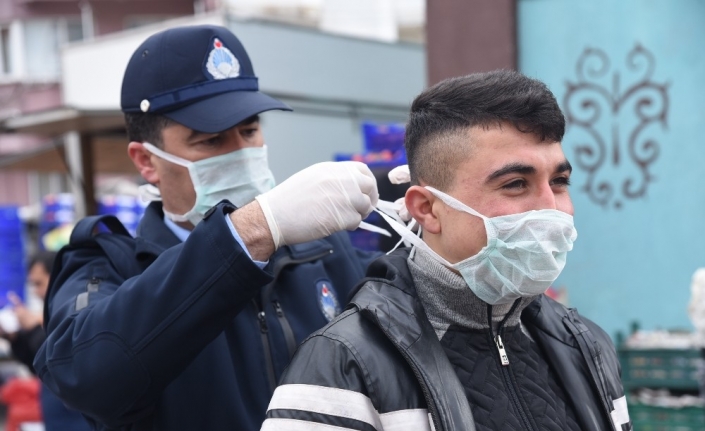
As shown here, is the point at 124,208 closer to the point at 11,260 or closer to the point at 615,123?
the point at 11,260

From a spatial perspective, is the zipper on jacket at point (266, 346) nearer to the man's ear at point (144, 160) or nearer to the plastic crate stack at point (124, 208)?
the man's ear at point (144, 160)

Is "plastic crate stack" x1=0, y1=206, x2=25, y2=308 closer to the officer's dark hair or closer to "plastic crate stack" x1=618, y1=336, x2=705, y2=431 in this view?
"plastic crate stack" x1=618, y1=336, x2=705, y2=431

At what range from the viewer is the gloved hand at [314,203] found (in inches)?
83.7

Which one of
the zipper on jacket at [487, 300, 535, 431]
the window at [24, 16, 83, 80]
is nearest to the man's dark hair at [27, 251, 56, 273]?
the zipper on jacket at [487, 300, 535, 431]

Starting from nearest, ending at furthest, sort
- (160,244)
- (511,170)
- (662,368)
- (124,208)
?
1. (511,170)
2. (160,244)
3. (662,368)
4. (124,208)

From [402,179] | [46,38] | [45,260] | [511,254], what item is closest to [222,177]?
[402,179]

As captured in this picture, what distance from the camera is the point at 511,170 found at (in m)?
2.01

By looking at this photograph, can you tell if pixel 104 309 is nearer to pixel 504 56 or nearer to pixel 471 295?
pixel 471 295

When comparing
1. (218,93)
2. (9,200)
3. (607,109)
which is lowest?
(9,200)

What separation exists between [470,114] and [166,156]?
0.97 metres

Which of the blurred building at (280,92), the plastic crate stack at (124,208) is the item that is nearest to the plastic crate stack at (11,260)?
the blurred building at (280,92)

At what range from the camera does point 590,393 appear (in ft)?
7.07

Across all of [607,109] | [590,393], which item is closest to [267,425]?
[590,393]

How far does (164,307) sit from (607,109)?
5247 mm
